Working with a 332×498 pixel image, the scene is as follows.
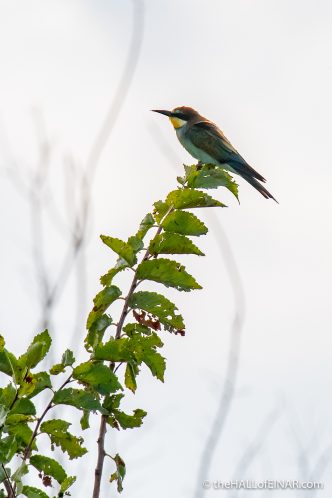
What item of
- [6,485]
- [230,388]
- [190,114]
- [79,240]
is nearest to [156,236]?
[6,485]

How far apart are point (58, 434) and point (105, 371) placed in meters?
0.20

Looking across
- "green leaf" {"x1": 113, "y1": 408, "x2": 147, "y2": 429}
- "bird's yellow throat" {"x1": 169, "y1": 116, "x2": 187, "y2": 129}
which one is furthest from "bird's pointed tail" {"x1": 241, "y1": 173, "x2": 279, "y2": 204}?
"green leaf" {"x1": 113, "y1": 408, "x2": 147, "y2": 429}

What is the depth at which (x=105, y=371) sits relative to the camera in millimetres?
2373

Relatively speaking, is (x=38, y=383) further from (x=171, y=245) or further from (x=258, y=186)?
(x=258, y=186)

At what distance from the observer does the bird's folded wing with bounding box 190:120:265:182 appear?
26.3 ft

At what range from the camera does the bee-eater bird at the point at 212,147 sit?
7977 mm

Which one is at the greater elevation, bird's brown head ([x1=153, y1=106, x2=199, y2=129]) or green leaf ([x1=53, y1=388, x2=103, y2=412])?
bird's brown head ([x1=153, y1=106, x2=199, y2=129])

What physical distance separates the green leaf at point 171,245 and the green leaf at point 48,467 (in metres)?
0.73

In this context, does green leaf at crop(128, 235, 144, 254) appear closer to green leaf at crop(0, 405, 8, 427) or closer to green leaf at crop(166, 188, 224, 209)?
green leaf at crop(166, 188, 224, 209)

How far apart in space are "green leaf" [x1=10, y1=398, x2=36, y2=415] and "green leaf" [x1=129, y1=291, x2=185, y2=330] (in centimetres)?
52

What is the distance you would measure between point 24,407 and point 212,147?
6037 mm

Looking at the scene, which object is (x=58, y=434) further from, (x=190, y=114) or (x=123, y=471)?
(x=190, y=114)

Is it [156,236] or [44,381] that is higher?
[156,236]

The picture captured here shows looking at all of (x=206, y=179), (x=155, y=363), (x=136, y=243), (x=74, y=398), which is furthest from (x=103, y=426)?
(x=206, y=179)
